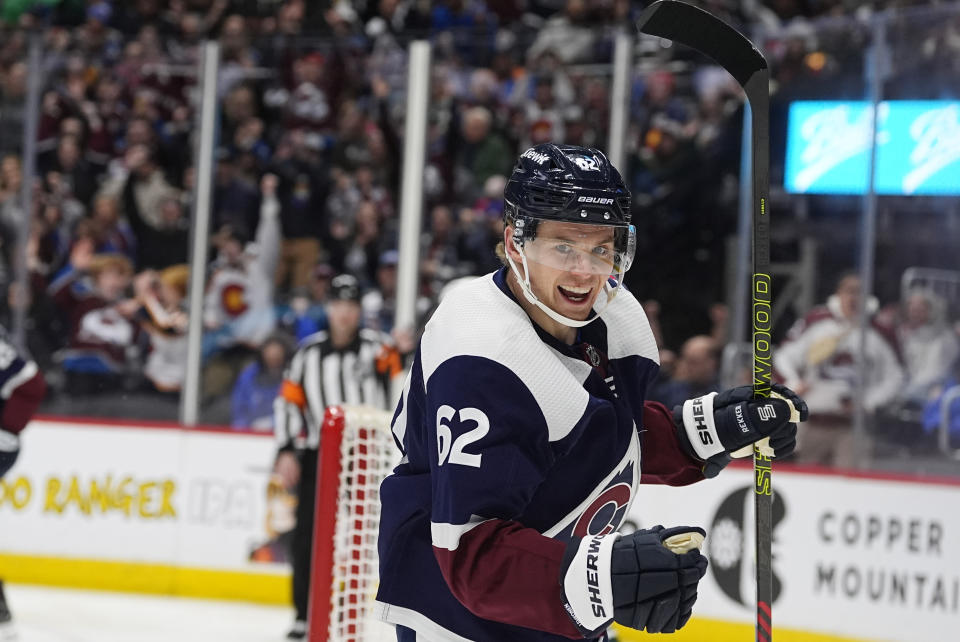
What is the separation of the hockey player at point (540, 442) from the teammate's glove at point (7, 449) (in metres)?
3.08

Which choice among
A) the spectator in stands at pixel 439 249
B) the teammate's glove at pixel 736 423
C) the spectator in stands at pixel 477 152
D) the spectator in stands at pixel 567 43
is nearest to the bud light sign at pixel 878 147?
the spectator in stands at pixel 567 43

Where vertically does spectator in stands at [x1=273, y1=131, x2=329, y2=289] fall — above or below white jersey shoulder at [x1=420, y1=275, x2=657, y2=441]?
above

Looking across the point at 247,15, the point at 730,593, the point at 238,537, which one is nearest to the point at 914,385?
the point at 730,593

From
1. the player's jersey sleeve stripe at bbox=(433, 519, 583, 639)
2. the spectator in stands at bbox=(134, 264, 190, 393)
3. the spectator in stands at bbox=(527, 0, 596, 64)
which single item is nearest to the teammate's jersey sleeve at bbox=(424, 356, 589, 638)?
the player's jersey sleeve stripe at bbox=(433, 519, 583, 639)

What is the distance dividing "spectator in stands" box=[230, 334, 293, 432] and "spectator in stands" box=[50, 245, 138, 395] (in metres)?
0.57

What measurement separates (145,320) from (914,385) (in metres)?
3.36

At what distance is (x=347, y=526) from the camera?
9.71 ft

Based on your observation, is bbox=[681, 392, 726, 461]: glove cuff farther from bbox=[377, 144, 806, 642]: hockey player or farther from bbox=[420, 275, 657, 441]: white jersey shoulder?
bbox=[420, 275, 657, 441]: white jersey shoulder

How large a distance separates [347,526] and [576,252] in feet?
4.77

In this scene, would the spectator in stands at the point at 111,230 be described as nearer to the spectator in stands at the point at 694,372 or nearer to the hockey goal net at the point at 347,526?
the spectator in stands at the point at 694,372

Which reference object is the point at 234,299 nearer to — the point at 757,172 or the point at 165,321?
the point at 165,321

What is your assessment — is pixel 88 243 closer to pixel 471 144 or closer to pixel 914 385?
pixel 471 144

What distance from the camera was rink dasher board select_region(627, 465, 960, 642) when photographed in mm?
4438

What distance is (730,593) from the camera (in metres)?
4.88
